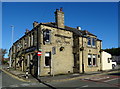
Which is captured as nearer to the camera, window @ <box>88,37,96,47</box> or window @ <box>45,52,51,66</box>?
window @ <box>45,52,51,66</box>

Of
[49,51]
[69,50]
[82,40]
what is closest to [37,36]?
[49,51]

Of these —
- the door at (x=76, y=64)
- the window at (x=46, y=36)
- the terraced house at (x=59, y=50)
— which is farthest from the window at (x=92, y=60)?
the window at (x=46, y=36)

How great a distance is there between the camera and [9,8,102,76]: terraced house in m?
17.1

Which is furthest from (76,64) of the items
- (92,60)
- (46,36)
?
(46,36)

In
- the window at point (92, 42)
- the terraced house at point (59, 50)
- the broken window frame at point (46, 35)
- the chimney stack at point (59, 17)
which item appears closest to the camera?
the terraced house at point (59, 50)

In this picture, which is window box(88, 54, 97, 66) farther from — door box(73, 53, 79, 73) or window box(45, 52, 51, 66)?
window box(45, 52, 51, 66)

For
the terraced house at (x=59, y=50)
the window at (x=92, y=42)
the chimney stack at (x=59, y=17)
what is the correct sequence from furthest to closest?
the window at (x=92, y=42), the chimney stack at (x=59, y=17), the terraced house at (x=59, y=50)

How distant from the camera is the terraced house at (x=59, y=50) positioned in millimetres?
17055

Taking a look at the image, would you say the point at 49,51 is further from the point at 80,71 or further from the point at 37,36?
the point at 80,71

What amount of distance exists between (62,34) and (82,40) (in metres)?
3.56

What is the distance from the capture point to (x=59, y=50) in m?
18.6

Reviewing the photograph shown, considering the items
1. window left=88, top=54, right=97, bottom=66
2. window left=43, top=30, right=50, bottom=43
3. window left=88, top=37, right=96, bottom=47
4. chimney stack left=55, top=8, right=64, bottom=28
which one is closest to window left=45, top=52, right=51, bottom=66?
window left=43, top=30, right=50, bottom=43

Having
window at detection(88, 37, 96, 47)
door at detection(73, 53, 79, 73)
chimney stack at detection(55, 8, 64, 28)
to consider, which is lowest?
door at detection(73, 53, 79, 73)

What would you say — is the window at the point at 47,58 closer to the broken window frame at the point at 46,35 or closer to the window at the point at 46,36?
the broken window frame at the point at 46,35
